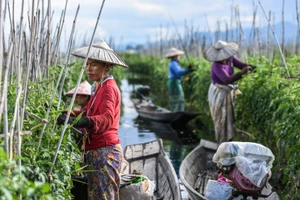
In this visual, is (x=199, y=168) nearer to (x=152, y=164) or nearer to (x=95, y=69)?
(x=152, y=164)

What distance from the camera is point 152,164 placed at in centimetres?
543

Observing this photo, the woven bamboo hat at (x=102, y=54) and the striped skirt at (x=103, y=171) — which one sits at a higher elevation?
the woven bamboo hat at (x=102, y=54)

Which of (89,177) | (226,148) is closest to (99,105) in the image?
(89,177)

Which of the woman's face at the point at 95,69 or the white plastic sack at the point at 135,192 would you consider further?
the white plastic sack at the point at 135,192

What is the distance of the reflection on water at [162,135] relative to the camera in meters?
9.16

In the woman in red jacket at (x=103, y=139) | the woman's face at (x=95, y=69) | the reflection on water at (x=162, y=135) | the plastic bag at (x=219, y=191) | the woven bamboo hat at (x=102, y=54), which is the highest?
the woven bamboo hat at (x=102, y=54)

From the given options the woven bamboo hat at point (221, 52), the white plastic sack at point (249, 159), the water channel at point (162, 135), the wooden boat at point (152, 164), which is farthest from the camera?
the water channel at point (162, 135)

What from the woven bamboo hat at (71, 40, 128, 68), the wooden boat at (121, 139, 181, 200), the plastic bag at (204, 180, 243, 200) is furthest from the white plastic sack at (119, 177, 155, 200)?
the woven bamboo hat at (71, 40, 128, 68)

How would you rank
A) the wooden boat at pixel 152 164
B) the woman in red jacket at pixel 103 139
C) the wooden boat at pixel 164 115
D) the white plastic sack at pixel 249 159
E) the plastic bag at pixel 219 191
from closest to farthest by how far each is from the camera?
the woman in red jacket at pixel 103 139, the white plastic sack at pixel 249 159, the plastic bag at pixel 219 191, the wooden boat at pixel 152 164, the wooden boat at pixel 164 115

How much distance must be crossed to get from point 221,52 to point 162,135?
3.67 m

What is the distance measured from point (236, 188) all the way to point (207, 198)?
34 centimetres

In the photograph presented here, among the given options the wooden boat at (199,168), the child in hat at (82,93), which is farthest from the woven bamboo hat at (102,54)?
the wooden boat at (199,168)

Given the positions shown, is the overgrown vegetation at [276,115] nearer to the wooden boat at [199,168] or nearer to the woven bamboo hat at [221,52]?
the woven bamboo hat at [221,52]

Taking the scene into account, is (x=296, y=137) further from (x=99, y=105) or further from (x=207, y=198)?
(x=99, y=105)
